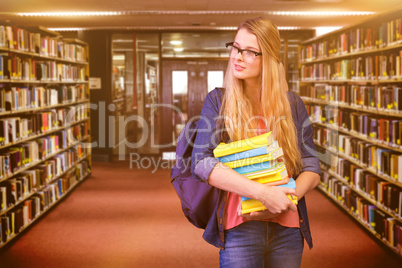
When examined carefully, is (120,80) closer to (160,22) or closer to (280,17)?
(160,22)

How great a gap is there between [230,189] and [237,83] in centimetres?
35

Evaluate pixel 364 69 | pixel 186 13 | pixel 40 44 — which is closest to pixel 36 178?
pixel 40 44

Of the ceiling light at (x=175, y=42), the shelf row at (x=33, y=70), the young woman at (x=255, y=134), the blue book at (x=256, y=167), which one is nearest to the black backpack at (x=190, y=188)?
the young woman at (x=255, y=134)

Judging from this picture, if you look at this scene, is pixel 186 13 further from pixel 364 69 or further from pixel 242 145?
pixel 242 145

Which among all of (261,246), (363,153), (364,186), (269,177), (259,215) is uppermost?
(269,177)

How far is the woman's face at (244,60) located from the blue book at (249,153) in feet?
0.79

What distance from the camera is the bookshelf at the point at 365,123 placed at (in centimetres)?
391

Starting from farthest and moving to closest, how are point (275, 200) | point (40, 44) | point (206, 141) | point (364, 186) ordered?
point (40, 44) → point (364, 186) → point (206, 141) → point (275, 200)

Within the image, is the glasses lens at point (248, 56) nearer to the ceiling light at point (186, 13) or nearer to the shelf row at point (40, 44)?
the shelf row at point (40, 44)

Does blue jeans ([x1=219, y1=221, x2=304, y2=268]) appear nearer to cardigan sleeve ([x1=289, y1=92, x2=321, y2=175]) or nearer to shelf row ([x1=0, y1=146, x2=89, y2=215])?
cardigan sleeve ([x1=289, y1=92, x2=321, y2=175])

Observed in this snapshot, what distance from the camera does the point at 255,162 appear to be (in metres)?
1.16

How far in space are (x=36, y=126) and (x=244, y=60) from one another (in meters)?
4.23

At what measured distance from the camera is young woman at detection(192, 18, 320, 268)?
1.23 meters

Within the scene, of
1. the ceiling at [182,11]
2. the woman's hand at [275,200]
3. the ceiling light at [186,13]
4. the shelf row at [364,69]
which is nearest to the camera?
the woman's hand at [275,200]
